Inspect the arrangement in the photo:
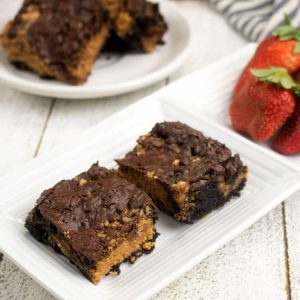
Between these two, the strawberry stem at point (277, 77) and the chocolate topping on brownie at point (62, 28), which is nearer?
the strawberry stem at point (277, 77)

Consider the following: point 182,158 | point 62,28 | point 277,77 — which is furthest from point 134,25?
→ point 182,158

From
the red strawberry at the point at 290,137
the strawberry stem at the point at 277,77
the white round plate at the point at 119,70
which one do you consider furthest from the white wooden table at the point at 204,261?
the strawberry stem at the point at 277,77

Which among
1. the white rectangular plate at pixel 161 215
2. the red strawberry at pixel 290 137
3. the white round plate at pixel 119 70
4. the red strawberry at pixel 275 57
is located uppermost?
the red strawberry at pixel 275 57

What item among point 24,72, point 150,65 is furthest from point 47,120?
point 150,65

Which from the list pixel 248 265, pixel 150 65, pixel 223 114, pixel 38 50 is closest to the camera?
pixel 248 265

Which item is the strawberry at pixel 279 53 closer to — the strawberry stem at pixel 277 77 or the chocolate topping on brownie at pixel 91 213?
the strawberry stem at pixel 277 77

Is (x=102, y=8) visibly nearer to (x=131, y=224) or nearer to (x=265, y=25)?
(x=265, y=25)
